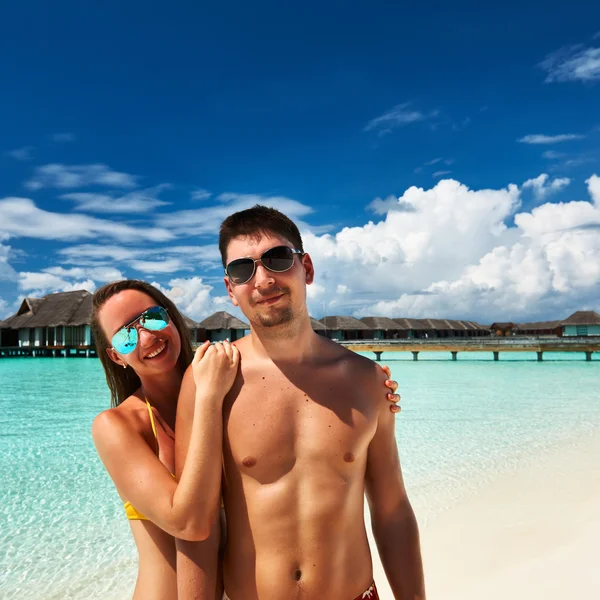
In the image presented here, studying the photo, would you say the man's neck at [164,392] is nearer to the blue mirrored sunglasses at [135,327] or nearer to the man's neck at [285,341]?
the blue mirrored sunglasses at [135,327]

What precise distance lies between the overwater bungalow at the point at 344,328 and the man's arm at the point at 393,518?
4907cm

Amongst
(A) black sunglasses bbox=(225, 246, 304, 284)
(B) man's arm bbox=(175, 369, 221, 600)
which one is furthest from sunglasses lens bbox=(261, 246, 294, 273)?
(B) man's arm bbox=(175, 369, 221, 600)

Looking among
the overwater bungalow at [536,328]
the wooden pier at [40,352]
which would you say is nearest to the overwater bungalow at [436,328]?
the overwater bungalow at [536,328]

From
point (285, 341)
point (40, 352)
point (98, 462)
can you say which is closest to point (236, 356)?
point (285, 341)

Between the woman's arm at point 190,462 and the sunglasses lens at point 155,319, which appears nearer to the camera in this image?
the woman's arm at point 190,462

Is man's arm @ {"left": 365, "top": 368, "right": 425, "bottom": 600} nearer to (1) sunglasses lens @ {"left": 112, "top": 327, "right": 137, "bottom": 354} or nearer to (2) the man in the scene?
(2) the man

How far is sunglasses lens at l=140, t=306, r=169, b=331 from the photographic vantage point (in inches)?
71.3

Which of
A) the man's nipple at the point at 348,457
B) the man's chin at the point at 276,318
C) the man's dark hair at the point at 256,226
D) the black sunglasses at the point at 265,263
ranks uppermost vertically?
the man's dark hair at the point at 256,226

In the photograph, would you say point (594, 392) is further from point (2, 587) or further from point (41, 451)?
→ point (2, 587)

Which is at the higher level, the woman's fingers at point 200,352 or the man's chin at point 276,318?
the man's chin at point 276,318

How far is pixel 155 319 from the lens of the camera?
1.83 m

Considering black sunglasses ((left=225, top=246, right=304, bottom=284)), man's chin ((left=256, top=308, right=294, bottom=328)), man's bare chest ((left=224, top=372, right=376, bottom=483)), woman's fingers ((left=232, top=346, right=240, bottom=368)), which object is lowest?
man's bare chest ((left=224, top=372, right=376, bottom=483))

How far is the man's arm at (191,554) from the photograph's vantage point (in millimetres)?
1472

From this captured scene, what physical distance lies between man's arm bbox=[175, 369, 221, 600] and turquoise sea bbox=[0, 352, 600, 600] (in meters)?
3.65
